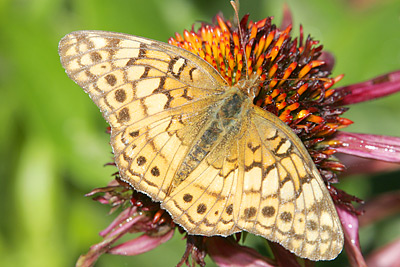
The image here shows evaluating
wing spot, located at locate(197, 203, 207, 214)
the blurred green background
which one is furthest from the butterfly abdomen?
the blurred green background

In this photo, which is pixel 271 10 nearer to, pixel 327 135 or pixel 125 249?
pixel 327 135

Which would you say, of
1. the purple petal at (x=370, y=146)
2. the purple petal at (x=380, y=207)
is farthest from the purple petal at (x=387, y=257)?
the purple petal at (x=370, y=146)

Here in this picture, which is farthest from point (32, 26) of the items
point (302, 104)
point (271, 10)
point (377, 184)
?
point (377, 184)

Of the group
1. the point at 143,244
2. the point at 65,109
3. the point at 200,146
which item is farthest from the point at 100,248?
the point at 65,109

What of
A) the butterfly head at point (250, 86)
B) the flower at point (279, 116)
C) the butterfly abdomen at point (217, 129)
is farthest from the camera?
the flower at point (279, 116)

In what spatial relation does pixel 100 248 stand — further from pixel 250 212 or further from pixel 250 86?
pixel 250 86

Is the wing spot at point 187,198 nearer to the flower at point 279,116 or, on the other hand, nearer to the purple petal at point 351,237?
the flower at point 279,116

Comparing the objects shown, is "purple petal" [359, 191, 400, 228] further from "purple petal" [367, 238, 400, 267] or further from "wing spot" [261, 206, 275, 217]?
"wing spot" [261, 206, 275, 217]
